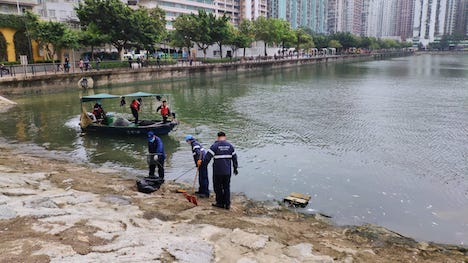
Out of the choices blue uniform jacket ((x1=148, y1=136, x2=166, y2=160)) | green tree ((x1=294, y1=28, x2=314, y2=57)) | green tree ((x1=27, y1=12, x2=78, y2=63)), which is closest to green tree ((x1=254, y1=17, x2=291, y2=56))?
green tree ((x1=294, y1=28, x2=314, y2=57))

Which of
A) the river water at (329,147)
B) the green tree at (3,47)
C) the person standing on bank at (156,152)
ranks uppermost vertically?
the green tree at (3,47)

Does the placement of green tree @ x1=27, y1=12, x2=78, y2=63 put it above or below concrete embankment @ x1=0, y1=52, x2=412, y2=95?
above

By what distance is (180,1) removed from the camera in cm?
10531

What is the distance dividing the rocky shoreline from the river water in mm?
1451

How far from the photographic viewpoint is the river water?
1221 centimetres

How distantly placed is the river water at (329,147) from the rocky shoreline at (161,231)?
4.76ft

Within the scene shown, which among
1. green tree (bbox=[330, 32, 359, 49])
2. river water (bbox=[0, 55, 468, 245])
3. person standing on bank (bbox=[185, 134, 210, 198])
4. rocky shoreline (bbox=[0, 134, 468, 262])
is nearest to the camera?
rocky shoreline (bbox=[0, 134, 468, 262])

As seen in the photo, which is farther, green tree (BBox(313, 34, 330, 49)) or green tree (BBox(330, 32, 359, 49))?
green tree (BBox(330, 32, 359, 49))

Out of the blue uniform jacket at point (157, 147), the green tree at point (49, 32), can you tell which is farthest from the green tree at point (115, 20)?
the blue uniform jacket at point (157, 147)

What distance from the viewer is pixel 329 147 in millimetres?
19062

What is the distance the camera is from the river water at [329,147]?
12.2 m

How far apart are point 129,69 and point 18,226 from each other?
4369 centimetres

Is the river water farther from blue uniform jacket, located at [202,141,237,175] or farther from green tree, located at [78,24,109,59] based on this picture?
green tree, located at [78,24,109,59]

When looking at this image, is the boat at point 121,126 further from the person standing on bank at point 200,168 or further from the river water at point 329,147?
the person standing on bank at point 200,168
